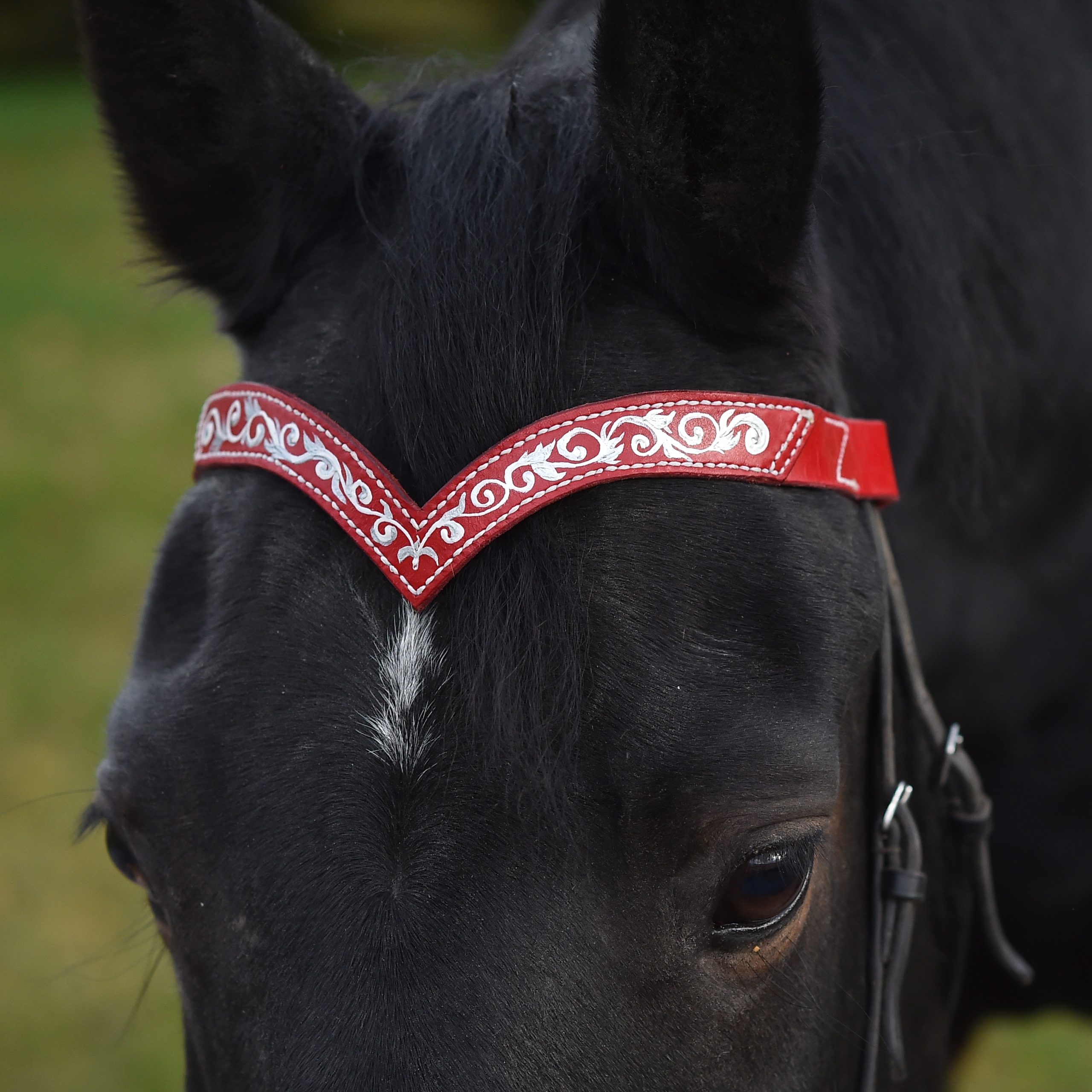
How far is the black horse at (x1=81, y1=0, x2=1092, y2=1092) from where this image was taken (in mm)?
1249

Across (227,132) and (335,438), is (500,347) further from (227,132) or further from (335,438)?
(227,132)

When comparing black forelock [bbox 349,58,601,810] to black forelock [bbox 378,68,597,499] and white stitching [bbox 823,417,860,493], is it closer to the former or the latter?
black forelock [bbox 378,68,597,499]

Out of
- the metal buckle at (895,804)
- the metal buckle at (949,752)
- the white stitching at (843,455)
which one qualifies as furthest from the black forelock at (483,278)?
the metal buckle at (949,752)

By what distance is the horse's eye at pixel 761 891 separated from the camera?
1.34 m

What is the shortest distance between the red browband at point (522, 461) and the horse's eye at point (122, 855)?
0.51m

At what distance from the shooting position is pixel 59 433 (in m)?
9.05

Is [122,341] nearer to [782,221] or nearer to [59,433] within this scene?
[59,433]

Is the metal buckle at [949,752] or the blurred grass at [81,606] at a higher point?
the metal buckle at [949,752]

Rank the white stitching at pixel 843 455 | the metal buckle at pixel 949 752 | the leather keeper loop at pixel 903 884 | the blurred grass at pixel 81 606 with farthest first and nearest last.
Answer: the blurred grass at pixel 81 606, the metal buckle at pixel 949 752, the leather keeper loop at pixel 903 884, the white stitching at pixel 843 455

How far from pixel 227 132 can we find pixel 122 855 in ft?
3.15

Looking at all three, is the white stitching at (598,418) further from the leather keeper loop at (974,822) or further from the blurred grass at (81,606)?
the leather keeper loop at (974,822)

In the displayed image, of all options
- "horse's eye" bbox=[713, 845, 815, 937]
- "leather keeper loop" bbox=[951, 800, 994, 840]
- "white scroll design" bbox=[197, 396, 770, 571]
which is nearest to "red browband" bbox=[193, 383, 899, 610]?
"white scroll design" bbox=[197, 396, 770, 571]

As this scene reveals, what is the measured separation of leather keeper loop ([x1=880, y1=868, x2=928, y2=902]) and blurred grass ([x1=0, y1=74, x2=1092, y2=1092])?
1019mm

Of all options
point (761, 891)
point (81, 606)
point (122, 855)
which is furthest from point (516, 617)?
point (81, 606)
